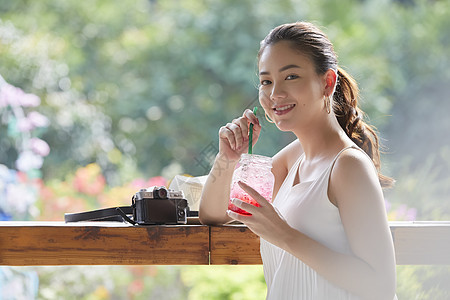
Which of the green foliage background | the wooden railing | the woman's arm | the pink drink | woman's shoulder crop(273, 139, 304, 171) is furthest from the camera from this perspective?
the green foliage background

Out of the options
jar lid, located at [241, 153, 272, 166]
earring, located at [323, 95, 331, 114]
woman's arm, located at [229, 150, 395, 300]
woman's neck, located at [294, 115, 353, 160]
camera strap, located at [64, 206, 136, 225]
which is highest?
earring, located at [323, 95, 331, 114]

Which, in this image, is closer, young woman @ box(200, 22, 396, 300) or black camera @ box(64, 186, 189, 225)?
young woman @ box(200, 22, 396, 300)

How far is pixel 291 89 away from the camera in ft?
4.13

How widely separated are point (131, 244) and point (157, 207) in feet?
0.35

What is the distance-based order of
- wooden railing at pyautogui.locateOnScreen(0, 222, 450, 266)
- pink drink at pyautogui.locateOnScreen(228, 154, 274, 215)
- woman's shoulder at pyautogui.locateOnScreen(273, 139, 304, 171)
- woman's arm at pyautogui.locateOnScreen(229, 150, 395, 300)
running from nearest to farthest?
woman's arm at pyautogui.locateOnScreen(229, 150, 395, 300)
pink drink at pyautogui.locateOnScreen(228, 154, 274, 215)
wooden railing at pyautogui.locateOnScreen(0, 222, 450, 266)
woman's shoulder at pyautogui.locateOnScreen(273, 139, 304, 171)

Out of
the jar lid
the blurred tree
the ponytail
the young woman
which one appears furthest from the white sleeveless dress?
the blurred tree

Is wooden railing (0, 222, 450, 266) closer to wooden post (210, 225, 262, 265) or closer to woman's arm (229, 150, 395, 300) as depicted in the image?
wooden post (210, 225, 262, 265)

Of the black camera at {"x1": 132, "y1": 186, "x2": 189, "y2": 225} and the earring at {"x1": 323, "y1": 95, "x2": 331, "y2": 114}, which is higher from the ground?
the earring at {"x1": 323, "y1": 95, "x2": 331, "y2": 114}

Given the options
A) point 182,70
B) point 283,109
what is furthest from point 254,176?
point 182,70

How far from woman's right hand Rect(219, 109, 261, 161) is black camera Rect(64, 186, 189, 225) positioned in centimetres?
16

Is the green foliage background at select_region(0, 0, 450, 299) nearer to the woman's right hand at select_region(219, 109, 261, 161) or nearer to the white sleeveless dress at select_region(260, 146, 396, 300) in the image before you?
the woman's right hand at select_region(219, 109, 261, 161)

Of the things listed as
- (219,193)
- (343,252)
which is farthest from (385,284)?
(219,193)

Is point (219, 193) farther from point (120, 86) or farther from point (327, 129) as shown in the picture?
point (120, 86)

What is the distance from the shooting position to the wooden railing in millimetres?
1377
